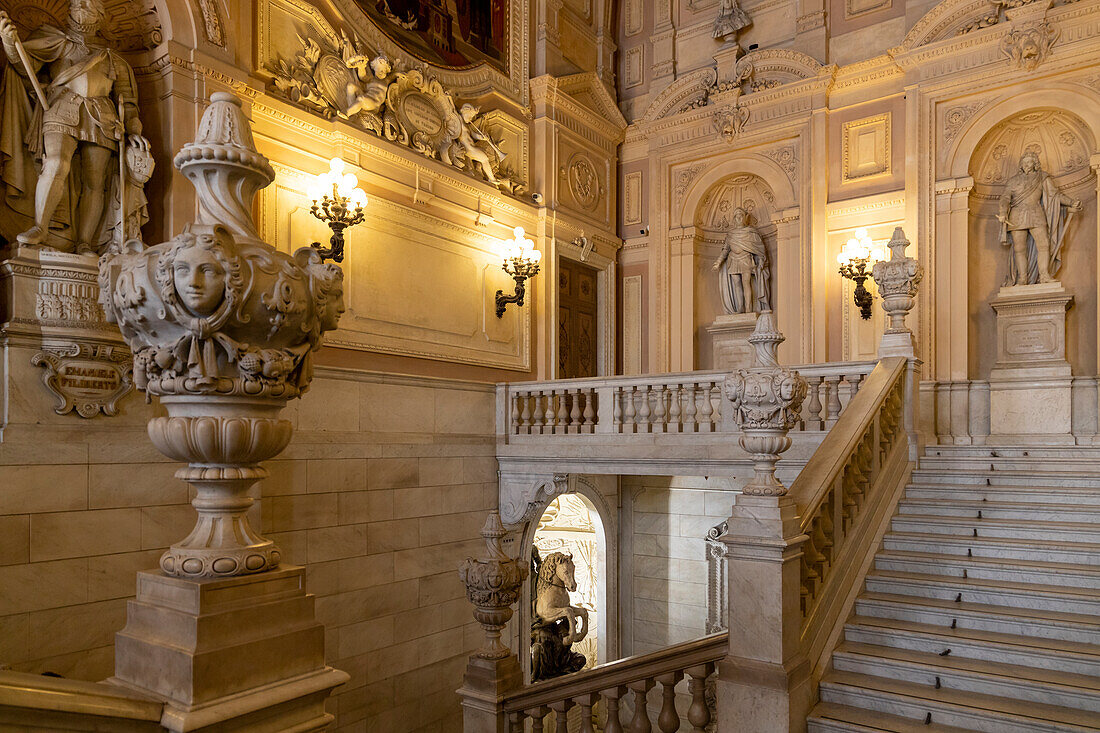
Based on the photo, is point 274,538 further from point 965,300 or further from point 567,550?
point 965,300

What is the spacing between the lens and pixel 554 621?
996cm

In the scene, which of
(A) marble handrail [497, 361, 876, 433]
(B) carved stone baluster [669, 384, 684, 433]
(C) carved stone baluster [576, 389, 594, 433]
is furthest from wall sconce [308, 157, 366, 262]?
(B) carved stone baluster [669, 384, 684, 433]

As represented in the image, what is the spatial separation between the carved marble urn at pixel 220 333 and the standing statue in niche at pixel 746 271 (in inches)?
369

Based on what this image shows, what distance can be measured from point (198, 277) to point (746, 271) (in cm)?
973

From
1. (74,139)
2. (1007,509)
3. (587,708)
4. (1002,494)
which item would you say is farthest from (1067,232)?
(74,139)

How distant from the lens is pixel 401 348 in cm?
816

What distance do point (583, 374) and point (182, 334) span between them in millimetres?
9287

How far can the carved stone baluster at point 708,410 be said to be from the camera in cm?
769

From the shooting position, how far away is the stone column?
470 cm

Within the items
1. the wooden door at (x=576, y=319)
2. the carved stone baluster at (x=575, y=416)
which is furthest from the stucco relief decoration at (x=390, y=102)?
the carved stone baluster at (x=575, y=416)

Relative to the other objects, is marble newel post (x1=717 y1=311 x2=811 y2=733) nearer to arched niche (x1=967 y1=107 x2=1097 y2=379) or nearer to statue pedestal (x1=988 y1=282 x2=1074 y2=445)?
statue pedestal (x1=988 y1=282 x2=1074 y2=445)

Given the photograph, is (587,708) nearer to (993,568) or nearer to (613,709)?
(613,709)

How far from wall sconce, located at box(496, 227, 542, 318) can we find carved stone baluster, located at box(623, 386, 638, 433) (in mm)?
2141

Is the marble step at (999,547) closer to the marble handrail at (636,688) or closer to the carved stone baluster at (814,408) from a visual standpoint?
the carved stone baluster at (814,408)
